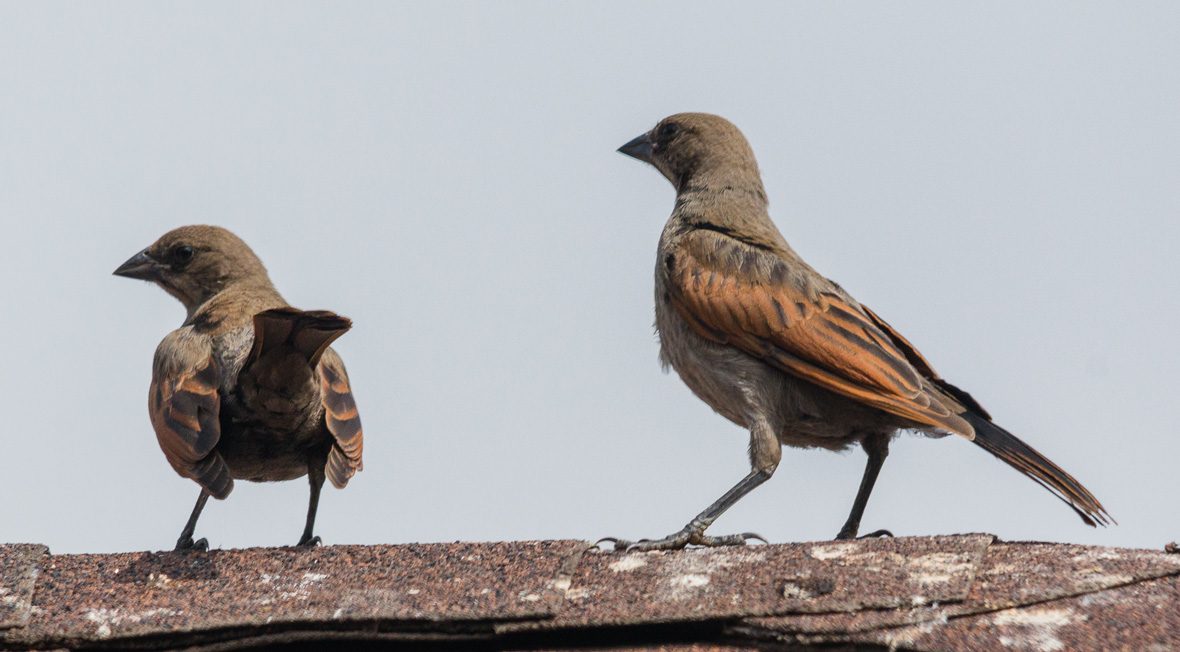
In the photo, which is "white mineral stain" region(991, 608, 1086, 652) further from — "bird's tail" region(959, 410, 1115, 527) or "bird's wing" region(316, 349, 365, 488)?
"bird's wing" region(316, 349, 365, 488)

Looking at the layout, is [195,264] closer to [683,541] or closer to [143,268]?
[143,268]

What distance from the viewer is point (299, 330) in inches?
239

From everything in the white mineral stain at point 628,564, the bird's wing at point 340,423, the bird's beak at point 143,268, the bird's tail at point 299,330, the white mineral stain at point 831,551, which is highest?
the bird's beak at point 143,268

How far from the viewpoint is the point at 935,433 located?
6.55 meters

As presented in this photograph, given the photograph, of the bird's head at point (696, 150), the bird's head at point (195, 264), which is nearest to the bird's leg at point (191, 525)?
the bird's head at point (195, 264)

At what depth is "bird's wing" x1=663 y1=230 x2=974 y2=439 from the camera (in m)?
6.25

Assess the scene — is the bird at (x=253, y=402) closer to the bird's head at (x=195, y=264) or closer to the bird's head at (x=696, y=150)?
the bird's head at (x=195, y=264)

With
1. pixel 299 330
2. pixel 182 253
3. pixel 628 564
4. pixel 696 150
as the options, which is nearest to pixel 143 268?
pixel 182 253

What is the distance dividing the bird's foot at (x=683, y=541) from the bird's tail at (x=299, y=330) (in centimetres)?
150

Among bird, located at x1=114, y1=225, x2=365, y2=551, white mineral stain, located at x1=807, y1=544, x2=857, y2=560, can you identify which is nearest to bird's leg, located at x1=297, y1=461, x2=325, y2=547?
bird, located at x1=114, y1=225, x2=365, y2=551

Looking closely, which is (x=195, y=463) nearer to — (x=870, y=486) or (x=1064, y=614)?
(x=870, y=486)

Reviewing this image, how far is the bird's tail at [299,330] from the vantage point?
589 centimetres

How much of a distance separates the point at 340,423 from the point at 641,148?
2956 millimetres

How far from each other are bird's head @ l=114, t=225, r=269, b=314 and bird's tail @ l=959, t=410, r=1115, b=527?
4.07 m
